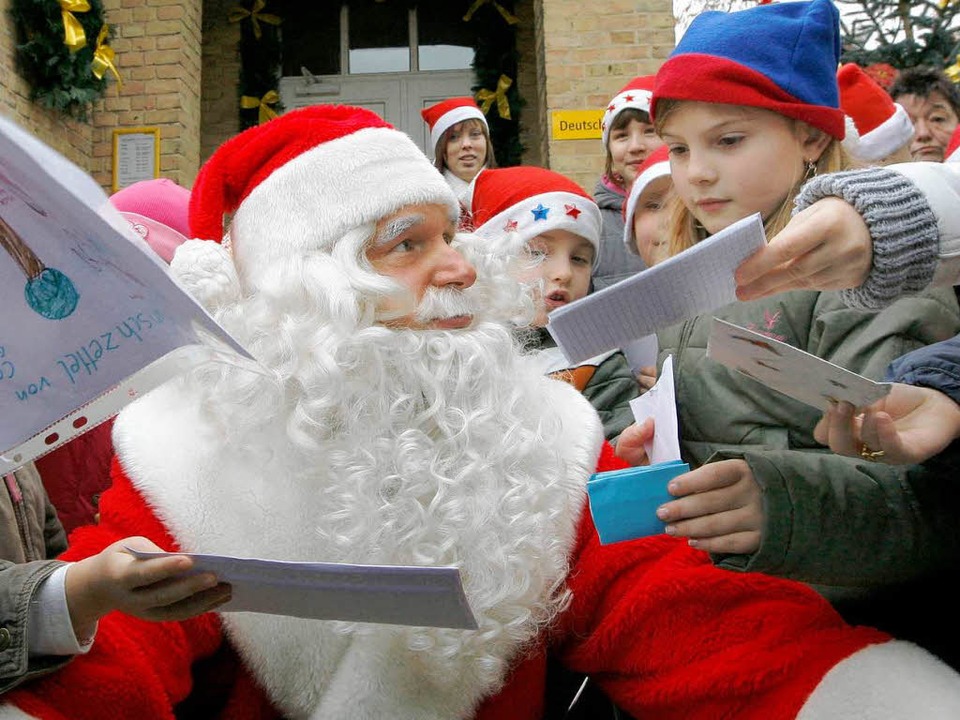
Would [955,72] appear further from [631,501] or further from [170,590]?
[170,590]

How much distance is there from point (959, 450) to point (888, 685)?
0.37 m

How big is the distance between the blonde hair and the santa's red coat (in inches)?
22.7

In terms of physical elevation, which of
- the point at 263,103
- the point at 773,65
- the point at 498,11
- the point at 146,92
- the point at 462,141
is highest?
the point at 498,11

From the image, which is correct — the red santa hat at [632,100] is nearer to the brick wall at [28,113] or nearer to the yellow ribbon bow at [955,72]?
the yellow ribbon bow at [955,72]

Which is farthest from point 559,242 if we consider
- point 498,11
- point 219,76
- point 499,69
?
point 219,76

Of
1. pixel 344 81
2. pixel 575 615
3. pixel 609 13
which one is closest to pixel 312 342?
pixel 575 615

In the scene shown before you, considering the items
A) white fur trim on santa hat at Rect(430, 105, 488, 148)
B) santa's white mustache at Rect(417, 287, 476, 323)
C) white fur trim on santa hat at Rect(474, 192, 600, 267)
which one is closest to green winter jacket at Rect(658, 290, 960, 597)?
santa's white mustache at Rect(417, 287, 476, 323)

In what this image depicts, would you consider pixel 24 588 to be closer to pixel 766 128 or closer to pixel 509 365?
pixel 509 365

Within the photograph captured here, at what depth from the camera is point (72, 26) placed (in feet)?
18.5

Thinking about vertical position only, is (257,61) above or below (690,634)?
above

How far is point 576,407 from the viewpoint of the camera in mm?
1794

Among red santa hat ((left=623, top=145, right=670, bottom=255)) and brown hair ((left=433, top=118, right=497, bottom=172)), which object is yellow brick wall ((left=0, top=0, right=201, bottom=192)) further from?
red santa hat ((left=623, top=145, right=670, bottom=255))

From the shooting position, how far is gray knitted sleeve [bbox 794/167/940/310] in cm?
117

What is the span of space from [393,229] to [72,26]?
5030 mm
